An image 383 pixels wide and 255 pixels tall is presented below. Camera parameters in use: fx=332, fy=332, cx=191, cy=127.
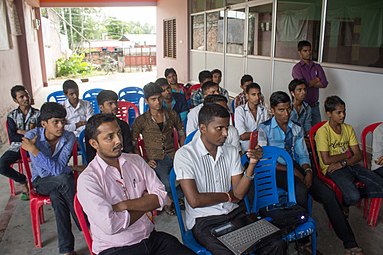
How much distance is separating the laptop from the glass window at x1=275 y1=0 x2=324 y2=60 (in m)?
4.03

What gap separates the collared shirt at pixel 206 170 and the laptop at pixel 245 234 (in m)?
0.16

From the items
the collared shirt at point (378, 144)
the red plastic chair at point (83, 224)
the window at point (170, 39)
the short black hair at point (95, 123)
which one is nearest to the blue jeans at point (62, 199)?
the red plastic chair at point (83, 224)

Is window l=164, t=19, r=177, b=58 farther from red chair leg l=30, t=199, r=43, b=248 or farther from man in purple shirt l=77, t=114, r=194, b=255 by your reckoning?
man in purple shirt l=77, t=114, r=194, b=255

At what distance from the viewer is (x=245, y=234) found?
5.97 feet

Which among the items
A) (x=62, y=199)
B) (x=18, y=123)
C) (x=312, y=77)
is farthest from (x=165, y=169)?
(x=312, y=77)

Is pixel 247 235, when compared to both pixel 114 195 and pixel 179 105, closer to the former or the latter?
pixel 114 195

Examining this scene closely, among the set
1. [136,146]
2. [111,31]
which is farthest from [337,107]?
[111,31]

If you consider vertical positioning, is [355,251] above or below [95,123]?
below

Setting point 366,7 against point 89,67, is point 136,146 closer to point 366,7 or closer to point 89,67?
point 366,7

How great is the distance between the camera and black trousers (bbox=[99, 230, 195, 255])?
1.75 meters

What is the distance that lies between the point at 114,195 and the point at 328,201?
1.63 m

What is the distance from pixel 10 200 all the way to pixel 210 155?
256 centimetres

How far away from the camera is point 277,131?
281 centimetres

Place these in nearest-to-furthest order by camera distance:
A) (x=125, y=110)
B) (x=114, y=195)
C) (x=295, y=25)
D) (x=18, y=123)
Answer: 1. (x=114, y=195)
2. (x=18, y=123)
3. (x=125, y=110)
4. (x=295, y=25)
